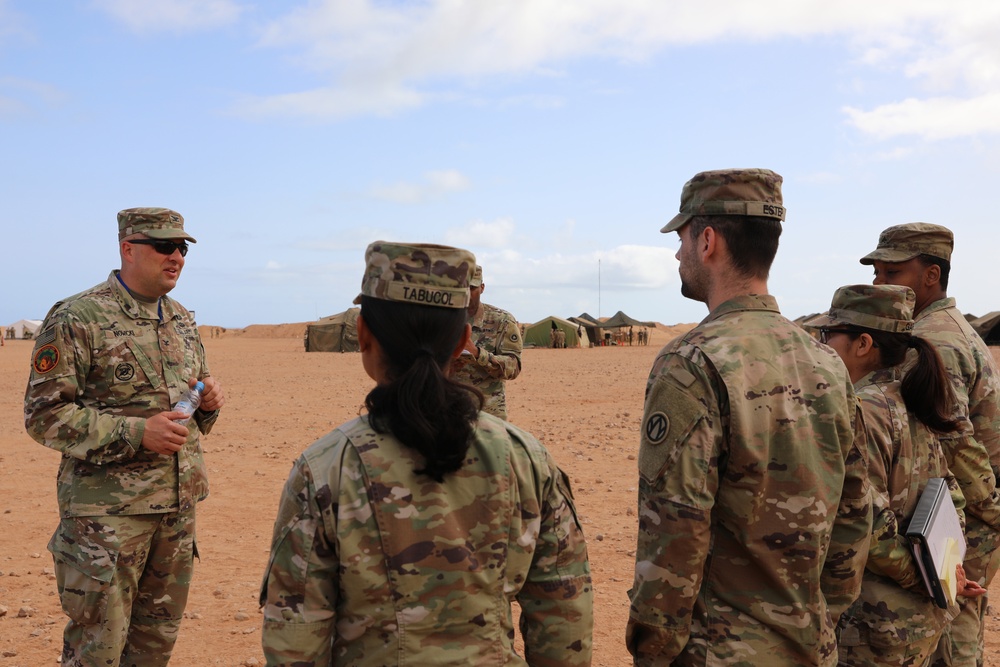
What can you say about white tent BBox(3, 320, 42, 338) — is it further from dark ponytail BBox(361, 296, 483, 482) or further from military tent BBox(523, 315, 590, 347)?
dark ponytail BBox(361, 296, 483, 482)

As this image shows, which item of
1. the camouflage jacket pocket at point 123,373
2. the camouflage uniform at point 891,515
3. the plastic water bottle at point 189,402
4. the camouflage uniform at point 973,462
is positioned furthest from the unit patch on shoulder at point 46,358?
the camouflage uniform at point 973,462

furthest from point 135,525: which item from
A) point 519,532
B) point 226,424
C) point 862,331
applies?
point 226,424

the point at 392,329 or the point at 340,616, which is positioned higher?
the point at 392,329

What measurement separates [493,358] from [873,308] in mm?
3534

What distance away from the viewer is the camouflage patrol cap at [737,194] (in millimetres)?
2607

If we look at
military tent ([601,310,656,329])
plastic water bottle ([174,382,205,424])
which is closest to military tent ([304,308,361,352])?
military tent ([601,310,656,329])

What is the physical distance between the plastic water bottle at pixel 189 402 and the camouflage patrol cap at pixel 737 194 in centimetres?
256

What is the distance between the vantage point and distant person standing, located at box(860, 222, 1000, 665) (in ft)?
12.1

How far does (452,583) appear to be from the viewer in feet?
6.59

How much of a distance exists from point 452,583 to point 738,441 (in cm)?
93

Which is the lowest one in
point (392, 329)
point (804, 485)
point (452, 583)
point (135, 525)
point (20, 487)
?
point (20, 487)

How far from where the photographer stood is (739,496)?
243 cm

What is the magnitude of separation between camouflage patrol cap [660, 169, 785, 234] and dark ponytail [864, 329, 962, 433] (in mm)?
1014

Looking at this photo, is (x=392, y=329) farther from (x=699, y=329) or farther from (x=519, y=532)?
(x=699, y=329)
